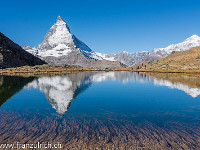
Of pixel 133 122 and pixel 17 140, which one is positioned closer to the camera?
pixel 17 140

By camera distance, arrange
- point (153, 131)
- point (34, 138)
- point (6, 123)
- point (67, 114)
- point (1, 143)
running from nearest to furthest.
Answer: point (1, 143), point (34, 138), point (153, 131), point (6, 123), point (67, 114)

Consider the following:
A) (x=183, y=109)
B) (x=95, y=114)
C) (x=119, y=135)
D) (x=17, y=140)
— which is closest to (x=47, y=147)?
(x=17, y=140)

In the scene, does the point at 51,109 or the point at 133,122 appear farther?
the point at 51,109

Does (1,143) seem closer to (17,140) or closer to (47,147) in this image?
(17,140)

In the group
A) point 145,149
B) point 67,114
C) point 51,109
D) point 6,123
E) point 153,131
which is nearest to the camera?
point 145,149

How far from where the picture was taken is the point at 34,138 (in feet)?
40.8

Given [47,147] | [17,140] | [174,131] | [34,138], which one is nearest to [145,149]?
[174,131]

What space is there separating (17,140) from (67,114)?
285 inches

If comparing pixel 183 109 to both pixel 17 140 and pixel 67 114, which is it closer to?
pixel 67 114

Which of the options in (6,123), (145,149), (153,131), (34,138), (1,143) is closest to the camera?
(145,149)

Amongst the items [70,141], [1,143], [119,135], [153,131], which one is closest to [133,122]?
[153,131]

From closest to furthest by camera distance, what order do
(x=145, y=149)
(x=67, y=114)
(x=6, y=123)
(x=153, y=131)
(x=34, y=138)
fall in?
1. (x=145, y=149)
2. (x=34, y=138)
3. (x=153, y=131)
4. (x=6, y=123)
5. (x=67, y=114)

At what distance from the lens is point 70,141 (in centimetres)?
1190

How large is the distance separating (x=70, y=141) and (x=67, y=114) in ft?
23.9
